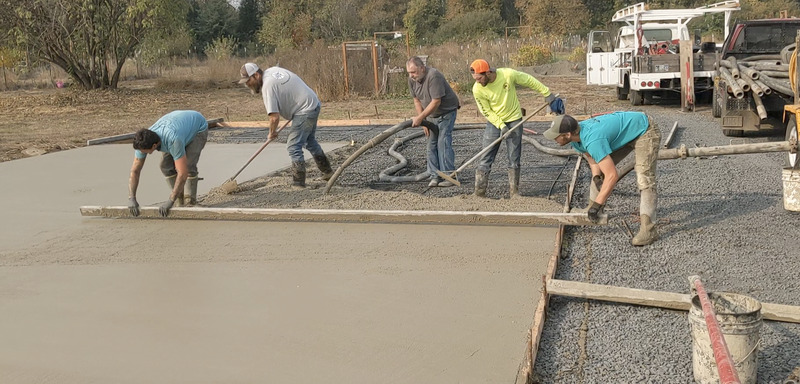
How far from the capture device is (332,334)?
12.8ft

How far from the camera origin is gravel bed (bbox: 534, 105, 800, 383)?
3.35 meters

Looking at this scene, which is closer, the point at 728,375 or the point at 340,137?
the point at 728,375

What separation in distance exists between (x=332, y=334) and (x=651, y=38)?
12542 mm

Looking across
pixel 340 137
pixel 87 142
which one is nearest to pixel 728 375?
pixel 340 137

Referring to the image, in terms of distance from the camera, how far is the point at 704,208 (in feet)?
19.5

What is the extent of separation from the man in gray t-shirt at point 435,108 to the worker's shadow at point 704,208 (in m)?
2.07

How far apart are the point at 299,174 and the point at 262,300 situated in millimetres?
3122

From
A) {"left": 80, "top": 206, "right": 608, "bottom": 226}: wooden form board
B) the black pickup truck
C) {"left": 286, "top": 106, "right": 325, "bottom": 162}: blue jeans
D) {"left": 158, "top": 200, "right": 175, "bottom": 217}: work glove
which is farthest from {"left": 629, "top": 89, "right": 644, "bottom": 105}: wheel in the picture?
{"left": 158, "top": 200, "right": 175, "bottom": 217}: work glove

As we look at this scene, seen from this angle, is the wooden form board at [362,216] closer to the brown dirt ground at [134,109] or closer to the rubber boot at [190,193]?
the rubber boot at [190,193]

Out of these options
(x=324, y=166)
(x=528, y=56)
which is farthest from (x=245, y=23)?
(x=324, y=166)

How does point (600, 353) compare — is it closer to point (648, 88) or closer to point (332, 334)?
point (332, 334)

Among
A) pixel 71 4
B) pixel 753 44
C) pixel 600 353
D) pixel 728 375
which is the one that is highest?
pixel 71 4

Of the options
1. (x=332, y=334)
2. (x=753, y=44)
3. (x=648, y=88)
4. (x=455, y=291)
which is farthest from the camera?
(x=648, y=88)

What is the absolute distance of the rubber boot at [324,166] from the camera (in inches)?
300
